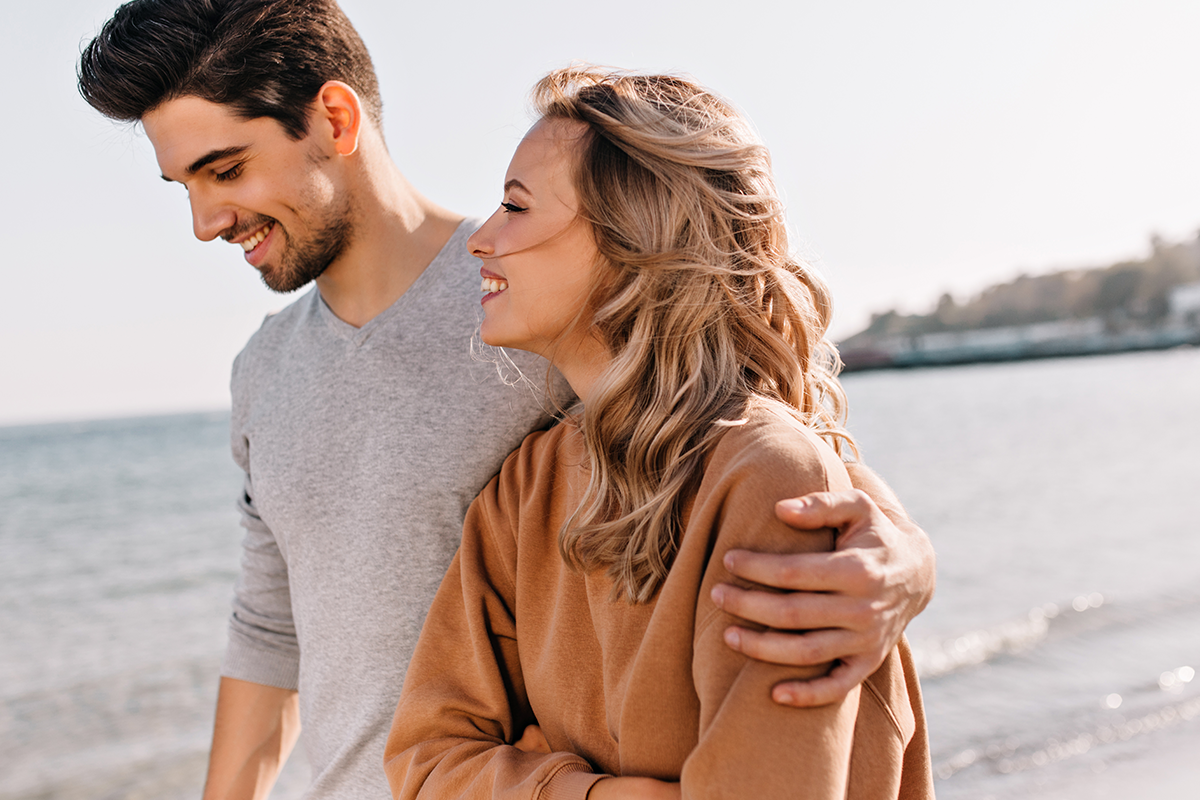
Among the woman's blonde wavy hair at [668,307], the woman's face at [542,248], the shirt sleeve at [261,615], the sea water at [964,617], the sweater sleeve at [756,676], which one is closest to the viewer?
the sweater sleeve at [756,676]

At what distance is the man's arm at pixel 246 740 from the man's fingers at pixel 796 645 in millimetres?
1510

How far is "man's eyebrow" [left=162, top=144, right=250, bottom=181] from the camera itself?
6.20ft

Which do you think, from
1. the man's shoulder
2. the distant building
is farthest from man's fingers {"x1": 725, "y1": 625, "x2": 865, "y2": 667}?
the distant building

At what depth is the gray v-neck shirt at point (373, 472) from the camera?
1794 mm

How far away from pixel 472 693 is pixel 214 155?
1252 mm

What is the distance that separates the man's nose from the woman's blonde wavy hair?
2.87ft

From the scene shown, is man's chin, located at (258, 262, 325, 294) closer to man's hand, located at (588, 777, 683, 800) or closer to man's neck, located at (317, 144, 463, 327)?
man's neck, located at (317, 144, 463, 327)

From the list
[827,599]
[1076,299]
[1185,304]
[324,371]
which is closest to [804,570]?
[827,599]

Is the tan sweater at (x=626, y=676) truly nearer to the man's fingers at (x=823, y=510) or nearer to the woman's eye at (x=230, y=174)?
the man's fingers at (x=823, y=510)

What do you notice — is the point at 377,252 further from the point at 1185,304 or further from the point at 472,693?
the point at 1185,304

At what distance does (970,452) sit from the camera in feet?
51.0

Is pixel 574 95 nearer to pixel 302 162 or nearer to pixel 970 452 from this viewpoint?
pixel 302 162

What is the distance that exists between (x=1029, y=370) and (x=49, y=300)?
3590cm

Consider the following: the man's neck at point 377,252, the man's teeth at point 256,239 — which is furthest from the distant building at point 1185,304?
the man's teeth at point 256,239
